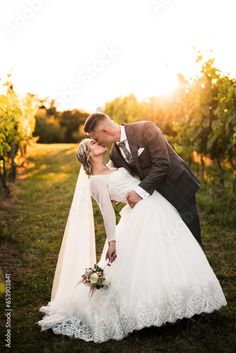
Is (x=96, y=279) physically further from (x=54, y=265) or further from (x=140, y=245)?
(x=54, y=265)

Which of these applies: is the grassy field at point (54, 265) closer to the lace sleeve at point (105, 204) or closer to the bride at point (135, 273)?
the bride at point (135, 273)

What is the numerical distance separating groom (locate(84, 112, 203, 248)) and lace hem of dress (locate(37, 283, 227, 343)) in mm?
640

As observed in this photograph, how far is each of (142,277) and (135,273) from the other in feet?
0.24

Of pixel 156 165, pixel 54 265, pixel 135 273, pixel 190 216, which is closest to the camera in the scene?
pixel 135 273

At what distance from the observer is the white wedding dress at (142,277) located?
400 centimetres

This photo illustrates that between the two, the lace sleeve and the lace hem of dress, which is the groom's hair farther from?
the lace hem of dress

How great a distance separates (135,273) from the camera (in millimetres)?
4059

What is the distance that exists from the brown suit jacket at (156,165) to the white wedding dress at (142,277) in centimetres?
10

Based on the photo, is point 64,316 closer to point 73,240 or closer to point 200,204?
point 73,240

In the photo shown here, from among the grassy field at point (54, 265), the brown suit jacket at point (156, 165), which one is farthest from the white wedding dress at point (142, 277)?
the grassy field at point (54, 265)

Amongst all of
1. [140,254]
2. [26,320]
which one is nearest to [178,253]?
[140,254]

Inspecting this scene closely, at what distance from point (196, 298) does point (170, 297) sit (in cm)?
25

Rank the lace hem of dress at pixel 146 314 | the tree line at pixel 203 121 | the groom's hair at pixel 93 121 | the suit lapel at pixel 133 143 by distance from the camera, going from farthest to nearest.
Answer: the tree line at pixel 203 121
the suit lapel at pixel 133 143
the groom's hair at pixel 93 121
the lace hem of dress at pixel 146 314

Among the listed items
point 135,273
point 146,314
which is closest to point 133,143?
point 135,273
